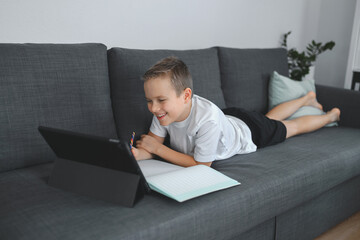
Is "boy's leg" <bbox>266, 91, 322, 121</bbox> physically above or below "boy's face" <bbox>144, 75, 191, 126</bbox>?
below

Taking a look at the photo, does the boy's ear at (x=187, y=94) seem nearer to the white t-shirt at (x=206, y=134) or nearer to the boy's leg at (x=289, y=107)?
the white t-shirt at (x=206, y=134)

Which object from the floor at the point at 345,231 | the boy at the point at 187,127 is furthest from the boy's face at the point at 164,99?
the floor at the point at 345,231

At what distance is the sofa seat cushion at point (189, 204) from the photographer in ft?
3.12

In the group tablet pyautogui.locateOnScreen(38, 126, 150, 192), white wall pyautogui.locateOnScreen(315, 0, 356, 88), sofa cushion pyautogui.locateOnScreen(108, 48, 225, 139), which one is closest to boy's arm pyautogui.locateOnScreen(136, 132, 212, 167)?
sofa cushion pyautogui.locateOnScreen(108, 48, 225, 139)

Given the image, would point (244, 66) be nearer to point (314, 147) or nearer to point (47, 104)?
point (314, 147)

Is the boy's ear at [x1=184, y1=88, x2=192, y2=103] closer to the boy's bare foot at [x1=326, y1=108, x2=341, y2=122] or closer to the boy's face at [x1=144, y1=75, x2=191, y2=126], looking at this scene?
the boy's face at [x1=144, y1=75, x2=191, y2=126]

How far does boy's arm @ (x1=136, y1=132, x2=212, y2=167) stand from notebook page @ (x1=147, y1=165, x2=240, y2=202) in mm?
166

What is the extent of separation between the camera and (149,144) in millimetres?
1494

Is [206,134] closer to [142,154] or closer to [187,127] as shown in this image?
[187,127]

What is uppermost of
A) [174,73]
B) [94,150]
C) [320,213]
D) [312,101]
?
[174,73]

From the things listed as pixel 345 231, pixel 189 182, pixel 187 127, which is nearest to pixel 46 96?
pixel 187 127

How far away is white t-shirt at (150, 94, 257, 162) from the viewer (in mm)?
1398

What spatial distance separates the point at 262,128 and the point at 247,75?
519 mm

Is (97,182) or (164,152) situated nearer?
(97,182)
